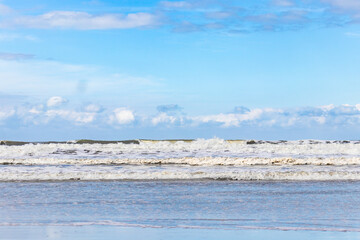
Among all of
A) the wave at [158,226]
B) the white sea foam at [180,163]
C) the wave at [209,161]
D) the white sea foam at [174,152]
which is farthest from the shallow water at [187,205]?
the white sea foam at [174,152]

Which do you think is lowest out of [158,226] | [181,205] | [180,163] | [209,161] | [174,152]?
[158,226]

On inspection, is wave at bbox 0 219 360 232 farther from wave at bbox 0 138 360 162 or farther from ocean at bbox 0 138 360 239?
wave at bbox 0 138 360 162

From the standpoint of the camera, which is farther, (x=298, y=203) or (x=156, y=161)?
(x=156, y=161)

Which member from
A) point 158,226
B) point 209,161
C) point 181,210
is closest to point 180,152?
point 209,161

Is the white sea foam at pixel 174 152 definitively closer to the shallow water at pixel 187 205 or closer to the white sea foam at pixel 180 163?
the white sea foam at pixel 180 163

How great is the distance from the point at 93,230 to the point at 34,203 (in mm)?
5214

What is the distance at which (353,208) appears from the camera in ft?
46.2

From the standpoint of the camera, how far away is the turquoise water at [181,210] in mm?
10810

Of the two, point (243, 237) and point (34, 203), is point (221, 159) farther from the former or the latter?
point (243, 237)

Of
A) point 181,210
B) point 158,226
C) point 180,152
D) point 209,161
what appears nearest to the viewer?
point 158,226

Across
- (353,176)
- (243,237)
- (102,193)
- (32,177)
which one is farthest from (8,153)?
(243,237)

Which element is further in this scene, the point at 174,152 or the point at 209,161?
the point at 174,152

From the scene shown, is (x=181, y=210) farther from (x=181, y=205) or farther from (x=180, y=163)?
(x=180, y=163)

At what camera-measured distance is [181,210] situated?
45.7 ft
